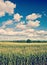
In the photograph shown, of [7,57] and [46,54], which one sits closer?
[7,57]

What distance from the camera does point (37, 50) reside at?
7980 millimetres

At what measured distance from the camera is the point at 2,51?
24.4 feet

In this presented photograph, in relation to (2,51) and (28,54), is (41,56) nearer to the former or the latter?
(28,54)

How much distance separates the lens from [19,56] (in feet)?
24.3

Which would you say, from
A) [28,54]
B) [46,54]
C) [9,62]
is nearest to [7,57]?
[9,62]

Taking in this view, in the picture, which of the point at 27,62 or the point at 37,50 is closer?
the point at 27,62

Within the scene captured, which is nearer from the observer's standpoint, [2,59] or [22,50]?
[2,59]

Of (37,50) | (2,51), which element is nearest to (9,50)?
(2,51)

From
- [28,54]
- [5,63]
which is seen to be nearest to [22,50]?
[28,54]

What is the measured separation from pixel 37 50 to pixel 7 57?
1073mm

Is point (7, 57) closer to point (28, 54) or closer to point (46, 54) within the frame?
point (28, 54)

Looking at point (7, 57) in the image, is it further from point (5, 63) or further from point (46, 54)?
point (46, 54)

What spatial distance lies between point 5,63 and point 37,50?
119 cm

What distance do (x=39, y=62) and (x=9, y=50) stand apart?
34.2 inches
